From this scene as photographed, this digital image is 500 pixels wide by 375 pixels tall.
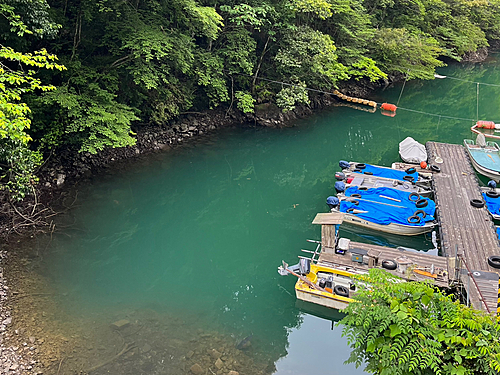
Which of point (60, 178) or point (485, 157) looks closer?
point (60, 178)

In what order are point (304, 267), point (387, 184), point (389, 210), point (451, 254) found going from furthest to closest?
1. point (387, 184)
2. point (389, 210)
3. point (451, 254)
4. point (304, 267)

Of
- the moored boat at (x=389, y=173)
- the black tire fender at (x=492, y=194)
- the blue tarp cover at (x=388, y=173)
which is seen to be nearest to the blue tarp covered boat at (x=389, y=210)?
the moored boat at (x=389, y=173)

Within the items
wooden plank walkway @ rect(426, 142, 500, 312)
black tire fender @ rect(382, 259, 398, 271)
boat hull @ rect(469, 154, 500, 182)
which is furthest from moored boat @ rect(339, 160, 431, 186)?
black tire fender @ rect(382, 259, 398, 271)

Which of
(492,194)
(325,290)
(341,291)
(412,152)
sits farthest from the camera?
(412,152)

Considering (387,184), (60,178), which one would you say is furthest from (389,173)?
(60,178)

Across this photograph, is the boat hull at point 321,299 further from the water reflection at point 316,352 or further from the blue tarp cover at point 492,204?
the blue tarp cover at point 492,204

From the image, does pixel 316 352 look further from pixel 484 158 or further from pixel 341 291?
pixel 484 158
